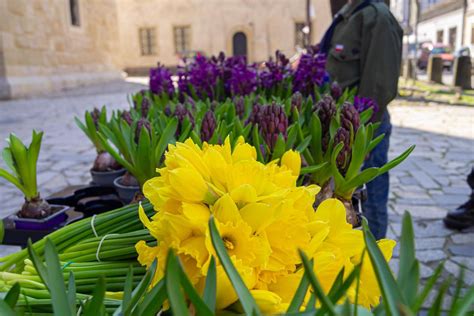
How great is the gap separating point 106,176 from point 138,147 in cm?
76

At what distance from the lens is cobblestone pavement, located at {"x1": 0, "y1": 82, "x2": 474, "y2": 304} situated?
3609 millimetres

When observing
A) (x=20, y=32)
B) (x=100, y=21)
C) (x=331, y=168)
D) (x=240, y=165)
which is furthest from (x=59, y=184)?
(x=100, y=21)

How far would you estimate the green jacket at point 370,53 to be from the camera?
2912 millimetres

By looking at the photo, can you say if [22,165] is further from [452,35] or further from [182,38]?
[452,35]

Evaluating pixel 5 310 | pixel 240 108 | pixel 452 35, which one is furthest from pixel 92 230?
pixel 452 35

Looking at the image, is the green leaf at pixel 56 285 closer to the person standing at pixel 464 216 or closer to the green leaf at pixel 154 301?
the green leaf at pixel 154 301

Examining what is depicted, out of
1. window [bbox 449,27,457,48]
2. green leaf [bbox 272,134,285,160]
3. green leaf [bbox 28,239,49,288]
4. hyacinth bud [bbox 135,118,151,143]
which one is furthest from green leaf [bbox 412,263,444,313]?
window [bbox 449,27,457,48]

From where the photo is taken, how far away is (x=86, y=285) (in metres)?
0.91

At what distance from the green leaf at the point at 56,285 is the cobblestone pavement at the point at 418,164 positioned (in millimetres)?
2163

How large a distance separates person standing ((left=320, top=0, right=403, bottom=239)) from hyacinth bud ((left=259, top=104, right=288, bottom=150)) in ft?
4.91

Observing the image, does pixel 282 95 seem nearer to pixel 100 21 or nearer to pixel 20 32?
pixel 20 32

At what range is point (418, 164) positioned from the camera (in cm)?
592

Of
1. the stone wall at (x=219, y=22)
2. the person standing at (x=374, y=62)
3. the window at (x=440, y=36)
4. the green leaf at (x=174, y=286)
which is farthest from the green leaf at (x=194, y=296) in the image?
the window at (x=440, y=36)

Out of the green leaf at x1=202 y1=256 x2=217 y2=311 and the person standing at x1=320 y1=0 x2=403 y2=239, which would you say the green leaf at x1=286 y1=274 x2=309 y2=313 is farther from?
the person standing at x1=320 y1=0 x2=403 y2=239
